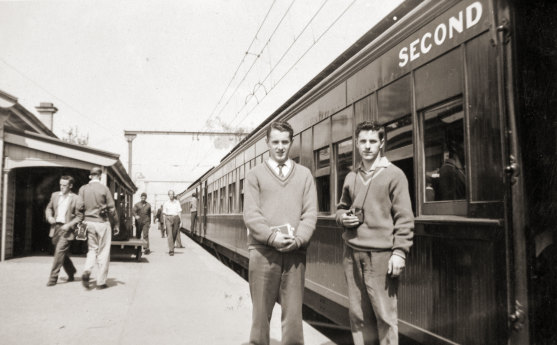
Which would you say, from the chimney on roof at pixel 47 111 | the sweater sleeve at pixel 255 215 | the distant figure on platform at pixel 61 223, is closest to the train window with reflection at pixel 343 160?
the sweater sleeve at pixel 255 215

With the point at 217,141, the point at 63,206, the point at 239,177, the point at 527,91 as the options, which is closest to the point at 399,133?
the point at 527,91

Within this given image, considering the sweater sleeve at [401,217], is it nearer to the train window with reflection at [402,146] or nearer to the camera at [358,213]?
the camera at [358,213]

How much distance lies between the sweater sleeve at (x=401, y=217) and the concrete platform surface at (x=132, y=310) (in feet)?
Answer: 5.84

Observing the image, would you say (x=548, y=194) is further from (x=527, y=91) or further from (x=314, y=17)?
(x=314, y=17)

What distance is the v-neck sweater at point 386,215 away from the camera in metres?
3.11

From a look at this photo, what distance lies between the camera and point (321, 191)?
5.84 meters

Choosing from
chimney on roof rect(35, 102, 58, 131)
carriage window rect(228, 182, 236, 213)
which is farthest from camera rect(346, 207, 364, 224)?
chimney on roof rect(35, 102, 58, 131)

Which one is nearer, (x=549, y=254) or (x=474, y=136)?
(x=549, y=254)

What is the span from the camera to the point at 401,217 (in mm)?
3129

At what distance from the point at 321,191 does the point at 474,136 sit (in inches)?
113

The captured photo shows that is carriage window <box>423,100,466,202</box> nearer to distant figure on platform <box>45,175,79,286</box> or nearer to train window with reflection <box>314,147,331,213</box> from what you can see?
train window with reflection <box>314,147,331,213</box>

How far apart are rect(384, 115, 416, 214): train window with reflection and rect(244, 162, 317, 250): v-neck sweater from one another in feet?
3.22

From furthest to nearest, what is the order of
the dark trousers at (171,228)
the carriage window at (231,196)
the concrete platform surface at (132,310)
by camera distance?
the dark trousers at (171,228), the carriage window at (231,196), the concrete platform surface at (132,310)

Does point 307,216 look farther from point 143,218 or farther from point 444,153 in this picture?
point 143,218
